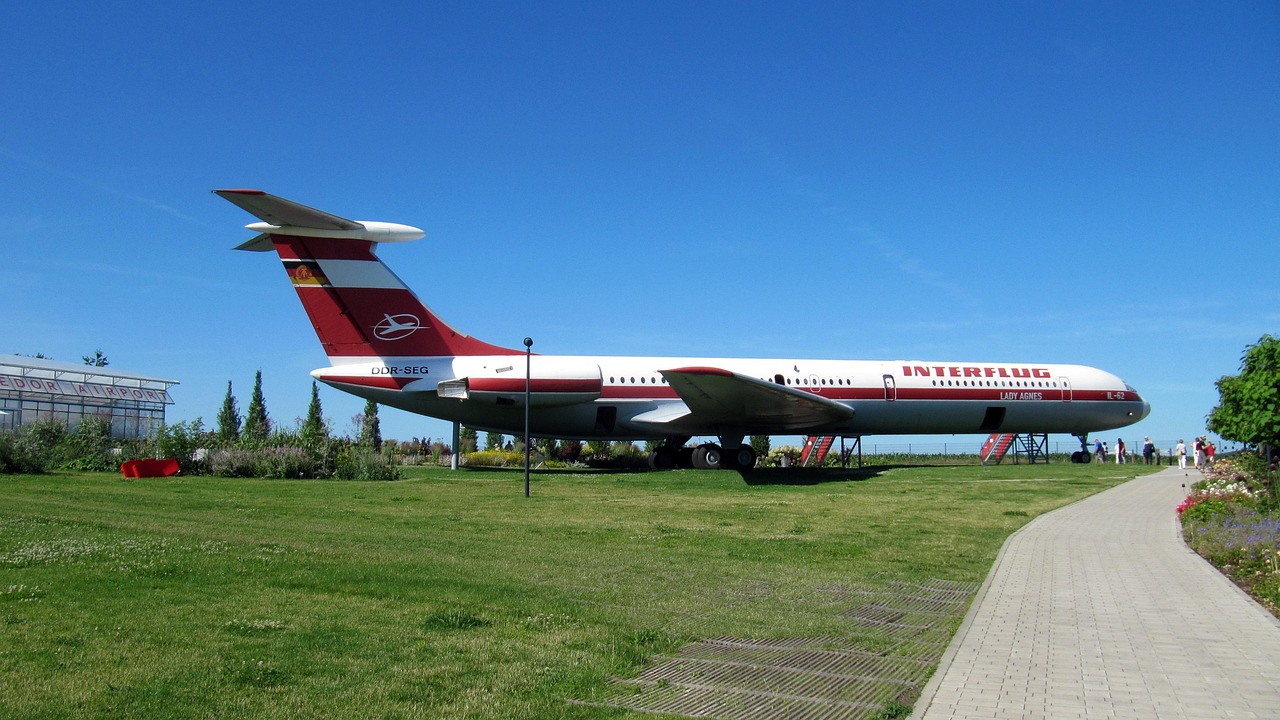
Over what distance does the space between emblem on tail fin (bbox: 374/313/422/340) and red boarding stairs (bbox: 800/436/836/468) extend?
19.2 meters

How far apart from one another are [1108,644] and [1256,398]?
11.6 metres

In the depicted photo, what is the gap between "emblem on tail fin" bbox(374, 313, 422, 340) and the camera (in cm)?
2658

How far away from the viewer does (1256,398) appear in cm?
1558

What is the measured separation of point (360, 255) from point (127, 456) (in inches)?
461

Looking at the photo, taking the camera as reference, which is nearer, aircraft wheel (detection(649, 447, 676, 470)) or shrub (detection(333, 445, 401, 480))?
shrub (detection(333, 445, 401, 480))

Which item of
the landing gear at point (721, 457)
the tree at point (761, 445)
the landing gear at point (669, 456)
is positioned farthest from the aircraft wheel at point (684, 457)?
→ the tree at point (761, 445)

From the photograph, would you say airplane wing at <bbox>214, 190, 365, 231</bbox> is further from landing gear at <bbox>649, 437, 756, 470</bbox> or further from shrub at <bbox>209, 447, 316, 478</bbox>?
landing gear at <bbox>649, 437, 756, 470</bbox>

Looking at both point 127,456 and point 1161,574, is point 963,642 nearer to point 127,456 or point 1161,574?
point 1161,574

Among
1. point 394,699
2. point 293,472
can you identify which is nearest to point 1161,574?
point 394,699

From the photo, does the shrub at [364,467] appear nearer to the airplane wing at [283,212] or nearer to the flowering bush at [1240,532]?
the airplane wing at [283,212]

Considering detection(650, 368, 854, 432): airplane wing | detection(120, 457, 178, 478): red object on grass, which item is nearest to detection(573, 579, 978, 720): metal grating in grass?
detection(650, 368, 854, 432): airplane wing

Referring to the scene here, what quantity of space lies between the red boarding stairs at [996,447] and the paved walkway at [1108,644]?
27262 millimetres

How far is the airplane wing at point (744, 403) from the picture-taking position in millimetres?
24984

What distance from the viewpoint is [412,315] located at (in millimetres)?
26906
